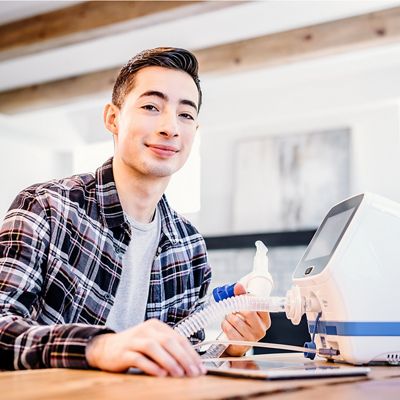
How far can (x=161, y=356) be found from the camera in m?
0.90

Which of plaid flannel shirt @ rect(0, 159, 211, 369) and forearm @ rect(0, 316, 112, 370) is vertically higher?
plaid flannel shirt @ rect(0, 159, 211, 369)

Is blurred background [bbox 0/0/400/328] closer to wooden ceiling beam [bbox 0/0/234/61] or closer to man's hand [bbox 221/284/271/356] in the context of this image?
wooden ceiling beam [bbox 0/0/234/61]

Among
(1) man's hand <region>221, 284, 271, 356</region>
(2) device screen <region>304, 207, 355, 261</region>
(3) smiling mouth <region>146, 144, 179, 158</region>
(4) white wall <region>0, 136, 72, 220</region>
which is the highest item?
(4) white wall <region>0, 136, 72, 220</region>

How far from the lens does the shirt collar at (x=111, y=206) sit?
163 centimetres

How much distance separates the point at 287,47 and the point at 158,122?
8.73 ft

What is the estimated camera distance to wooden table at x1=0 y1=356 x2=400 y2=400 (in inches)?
29.0

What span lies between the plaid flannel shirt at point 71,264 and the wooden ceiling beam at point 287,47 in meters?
2.44

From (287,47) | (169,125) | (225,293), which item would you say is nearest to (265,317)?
(225,293)

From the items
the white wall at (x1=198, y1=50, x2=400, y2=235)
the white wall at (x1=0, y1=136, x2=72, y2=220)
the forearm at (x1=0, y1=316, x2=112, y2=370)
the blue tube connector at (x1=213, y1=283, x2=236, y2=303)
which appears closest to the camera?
the forearm at (x1=0, y1=316, x2=112, y2=370)

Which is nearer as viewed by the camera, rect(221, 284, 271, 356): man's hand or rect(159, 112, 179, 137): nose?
rect(221, 284, 271, 356): man's hand

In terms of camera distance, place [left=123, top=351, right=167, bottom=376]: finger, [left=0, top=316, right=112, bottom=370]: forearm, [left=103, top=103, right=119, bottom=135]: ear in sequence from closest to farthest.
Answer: [left=123, top=351, right=167, bottom=376]: finger → [left=0, top=316, right=112, bottom=370]: forearm → [left=103, top=103, right=119, bottom=135]: ear

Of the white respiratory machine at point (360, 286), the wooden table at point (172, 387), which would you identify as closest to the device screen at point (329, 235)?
the white respiratory machine at point (360, 286)

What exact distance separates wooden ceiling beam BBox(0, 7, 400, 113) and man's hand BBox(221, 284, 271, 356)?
2.74 metres

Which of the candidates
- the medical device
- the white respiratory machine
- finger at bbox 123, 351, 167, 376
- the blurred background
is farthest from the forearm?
the blurred background
